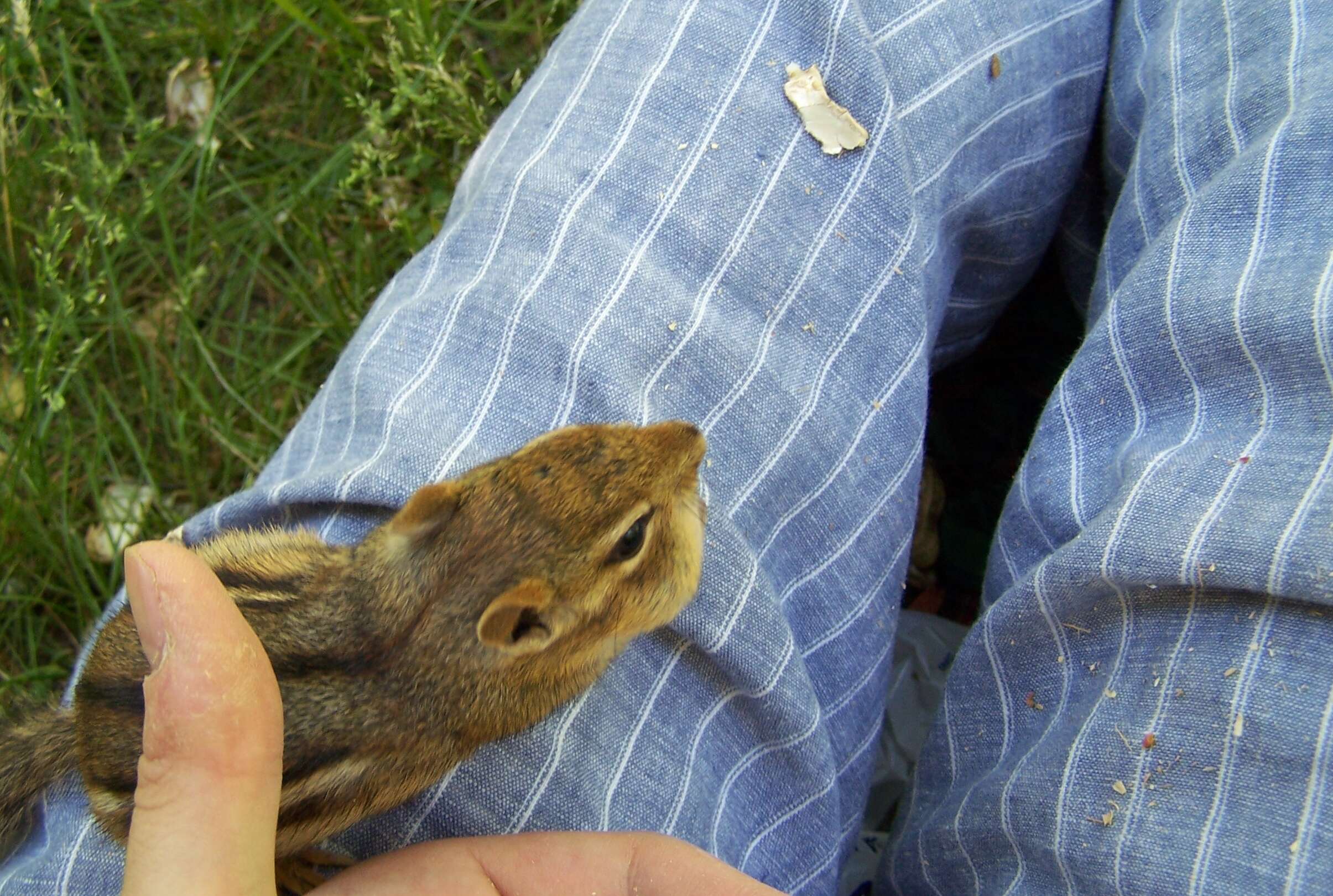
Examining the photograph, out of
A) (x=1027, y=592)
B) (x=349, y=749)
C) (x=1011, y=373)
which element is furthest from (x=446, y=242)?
(x=1011, y=373)

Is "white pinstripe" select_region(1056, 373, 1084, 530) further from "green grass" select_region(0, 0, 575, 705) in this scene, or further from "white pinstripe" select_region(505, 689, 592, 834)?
"green grass" select_region(0, 0, 575, 705)

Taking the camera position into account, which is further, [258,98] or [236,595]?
[258,98]

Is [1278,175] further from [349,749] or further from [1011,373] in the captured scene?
[349,749]

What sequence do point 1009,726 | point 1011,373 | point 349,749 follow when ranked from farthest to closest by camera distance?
point 1011,373, point 1009,726, point 349,749

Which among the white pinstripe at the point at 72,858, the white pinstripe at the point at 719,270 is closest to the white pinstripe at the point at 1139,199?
the white pinstripe at the point at 719,270

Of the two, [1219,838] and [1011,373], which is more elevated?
[1219,838]

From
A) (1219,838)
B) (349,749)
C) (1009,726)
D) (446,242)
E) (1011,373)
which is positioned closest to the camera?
(1219,838)

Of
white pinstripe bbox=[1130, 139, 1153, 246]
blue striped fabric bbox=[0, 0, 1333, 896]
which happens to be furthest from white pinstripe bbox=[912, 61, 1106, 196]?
white pinstripe bbox=[1130, 139, 1153, 246]
